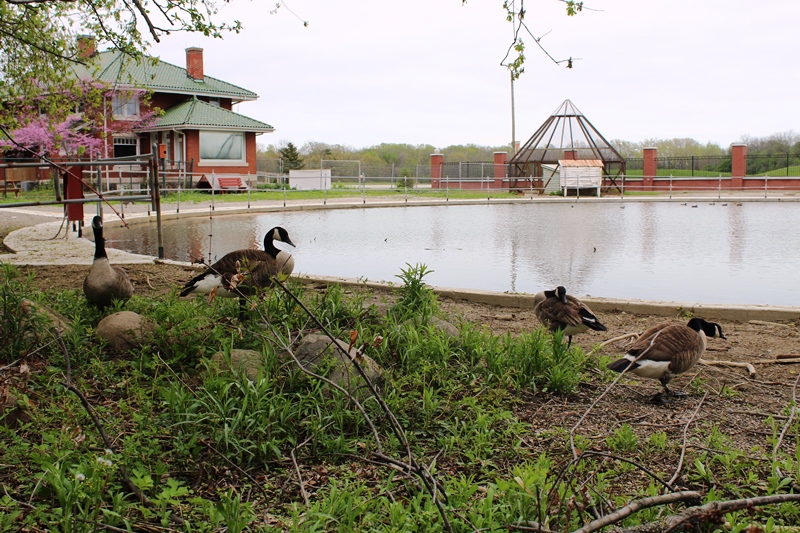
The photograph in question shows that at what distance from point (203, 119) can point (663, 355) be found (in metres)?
41.0

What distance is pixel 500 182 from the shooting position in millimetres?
50406

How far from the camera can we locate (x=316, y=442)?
12.7ft

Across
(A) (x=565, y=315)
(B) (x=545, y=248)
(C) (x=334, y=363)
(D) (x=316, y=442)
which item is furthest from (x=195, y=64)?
(D) (x=316, y=442)

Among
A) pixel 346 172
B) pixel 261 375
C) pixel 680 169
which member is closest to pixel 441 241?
pixel 261 375

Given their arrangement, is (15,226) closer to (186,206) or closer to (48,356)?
(186,206)

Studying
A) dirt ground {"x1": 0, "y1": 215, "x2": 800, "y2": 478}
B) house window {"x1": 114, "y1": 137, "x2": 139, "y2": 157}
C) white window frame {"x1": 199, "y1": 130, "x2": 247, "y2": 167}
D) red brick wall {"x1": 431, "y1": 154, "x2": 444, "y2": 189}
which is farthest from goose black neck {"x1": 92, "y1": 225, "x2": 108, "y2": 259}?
red brick wall {"x1": 431, "y1": 154, "x2": 444, "y2": 189}

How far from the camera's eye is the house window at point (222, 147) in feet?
141

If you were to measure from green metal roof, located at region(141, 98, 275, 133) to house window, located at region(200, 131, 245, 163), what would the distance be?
0.75 meters

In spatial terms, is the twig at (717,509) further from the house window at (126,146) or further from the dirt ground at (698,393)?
the house window at (126,146)

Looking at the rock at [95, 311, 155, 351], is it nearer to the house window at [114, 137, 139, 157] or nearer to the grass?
the grass

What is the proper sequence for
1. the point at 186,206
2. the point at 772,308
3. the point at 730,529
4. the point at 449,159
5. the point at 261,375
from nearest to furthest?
the point at 730,529
the point at 261,375
the point at 772,308
the point at 186,206
the point at 449,159

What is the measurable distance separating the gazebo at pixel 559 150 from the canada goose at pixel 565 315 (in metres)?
40.2

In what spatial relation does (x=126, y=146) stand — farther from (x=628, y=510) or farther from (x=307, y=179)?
(x=628, y=510)

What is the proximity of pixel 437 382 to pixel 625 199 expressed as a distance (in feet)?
113
